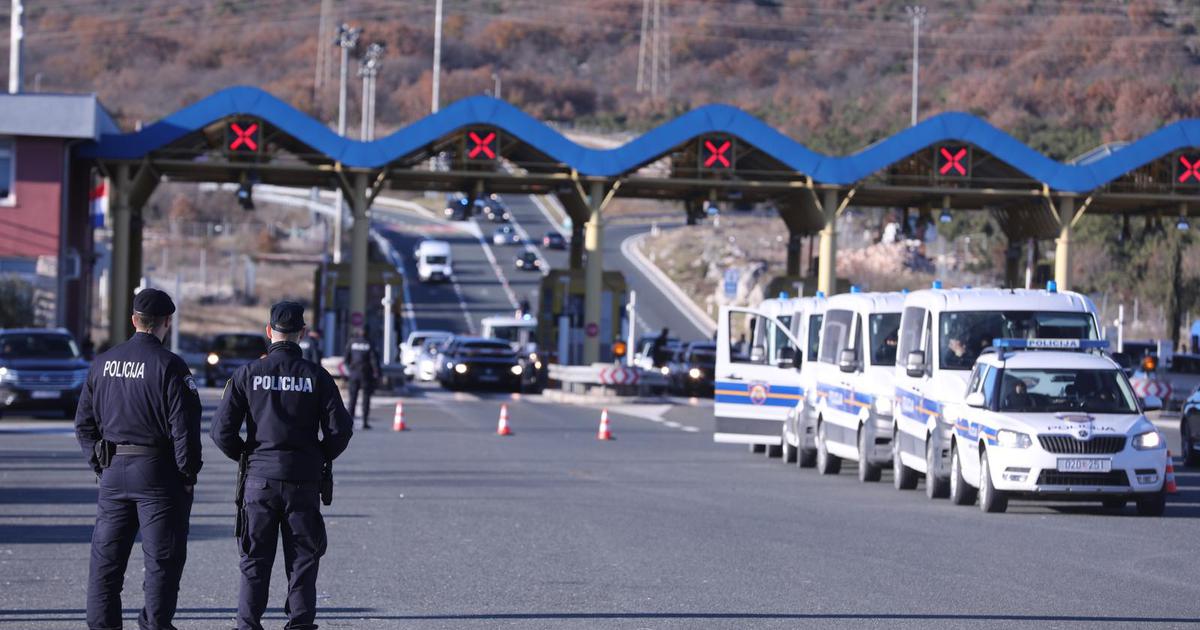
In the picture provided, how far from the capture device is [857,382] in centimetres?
2147

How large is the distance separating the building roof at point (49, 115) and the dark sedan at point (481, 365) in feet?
35.3

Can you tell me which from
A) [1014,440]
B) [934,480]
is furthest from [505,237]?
[1014,440]

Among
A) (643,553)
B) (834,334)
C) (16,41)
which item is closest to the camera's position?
(643,553)

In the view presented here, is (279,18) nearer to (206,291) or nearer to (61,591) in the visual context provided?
(206,291)

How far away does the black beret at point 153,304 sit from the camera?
8805 mm

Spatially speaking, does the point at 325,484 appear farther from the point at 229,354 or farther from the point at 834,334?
the point at 229,354

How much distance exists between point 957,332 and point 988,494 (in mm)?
2999

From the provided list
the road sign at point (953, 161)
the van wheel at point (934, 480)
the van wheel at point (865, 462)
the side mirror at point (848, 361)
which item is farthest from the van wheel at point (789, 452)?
the road sign at point (953, 161)

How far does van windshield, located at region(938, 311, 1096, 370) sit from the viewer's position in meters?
19.3

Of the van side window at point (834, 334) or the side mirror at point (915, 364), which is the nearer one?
the side mirror at point (915, 364)

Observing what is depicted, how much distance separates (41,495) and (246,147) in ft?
88.8

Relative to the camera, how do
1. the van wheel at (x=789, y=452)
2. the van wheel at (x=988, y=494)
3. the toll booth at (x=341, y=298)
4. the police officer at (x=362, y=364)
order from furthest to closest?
the toll booth at (x=341, y=298) → the police officer at (x=362, y=364) → the van wheel at (x=789, y=452) → the van wheel at (x=988, y=494)

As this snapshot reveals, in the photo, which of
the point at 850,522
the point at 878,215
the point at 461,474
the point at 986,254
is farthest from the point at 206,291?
the point at 850,522

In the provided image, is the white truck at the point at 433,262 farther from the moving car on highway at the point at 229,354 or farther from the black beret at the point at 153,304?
the black beret at the point at 153,304
